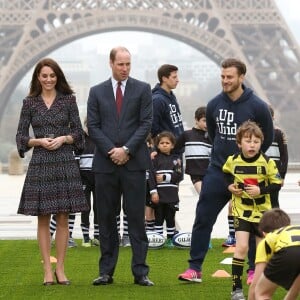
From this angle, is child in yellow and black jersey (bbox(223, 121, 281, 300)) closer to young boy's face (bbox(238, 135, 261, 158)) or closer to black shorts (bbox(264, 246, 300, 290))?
young boy's face (bbox(238, 135, 261, 158))

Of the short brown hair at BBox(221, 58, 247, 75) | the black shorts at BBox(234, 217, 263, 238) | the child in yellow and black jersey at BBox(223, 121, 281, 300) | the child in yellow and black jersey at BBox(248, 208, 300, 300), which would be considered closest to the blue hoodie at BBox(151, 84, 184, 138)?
the short brown hair at BBox(221, 58, 247, 75)

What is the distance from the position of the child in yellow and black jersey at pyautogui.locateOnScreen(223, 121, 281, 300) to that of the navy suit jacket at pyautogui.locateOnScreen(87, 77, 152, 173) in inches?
38.1

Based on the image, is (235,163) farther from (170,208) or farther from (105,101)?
(170,208)

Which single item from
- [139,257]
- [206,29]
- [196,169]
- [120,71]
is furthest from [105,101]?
[206,29]

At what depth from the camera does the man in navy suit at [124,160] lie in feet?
28.2

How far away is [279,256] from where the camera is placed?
20.7 ft

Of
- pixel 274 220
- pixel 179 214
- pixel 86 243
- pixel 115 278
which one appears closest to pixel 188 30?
pixel 179 214

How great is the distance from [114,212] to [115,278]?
68 cm

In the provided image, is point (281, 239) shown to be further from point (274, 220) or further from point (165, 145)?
point (165, 145)

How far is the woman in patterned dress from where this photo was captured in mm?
8586

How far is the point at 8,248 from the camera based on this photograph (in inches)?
466

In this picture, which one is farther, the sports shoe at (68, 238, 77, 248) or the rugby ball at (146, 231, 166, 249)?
the sports shoe at (68, 238, 77, 248)

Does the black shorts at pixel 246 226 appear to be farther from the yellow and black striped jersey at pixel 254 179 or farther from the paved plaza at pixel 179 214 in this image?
the paved plaza at pixel 179 214

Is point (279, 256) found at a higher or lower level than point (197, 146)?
lower
